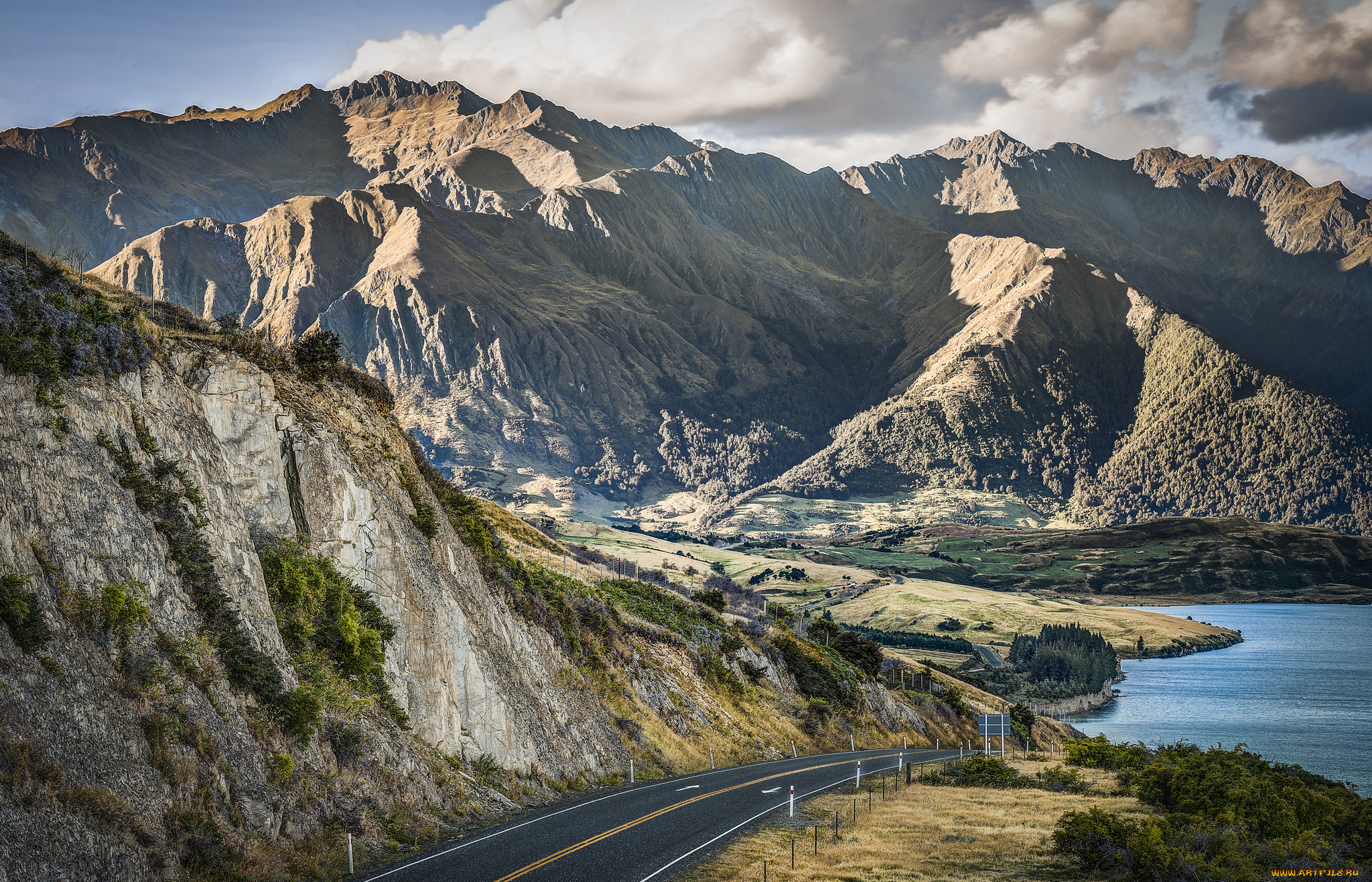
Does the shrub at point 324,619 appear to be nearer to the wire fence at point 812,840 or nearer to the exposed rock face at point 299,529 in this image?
the exposed rock face at point 299,529

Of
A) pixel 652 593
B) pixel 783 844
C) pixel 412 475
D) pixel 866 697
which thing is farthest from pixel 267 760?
pixel 866 697

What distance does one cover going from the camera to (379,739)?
3122 centimetres

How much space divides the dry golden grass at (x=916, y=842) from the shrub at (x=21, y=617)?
16.8 m

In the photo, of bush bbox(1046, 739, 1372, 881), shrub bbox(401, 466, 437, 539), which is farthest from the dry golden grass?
shrub bbox(401, 466, 437, 539)

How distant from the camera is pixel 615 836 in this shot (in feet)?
104

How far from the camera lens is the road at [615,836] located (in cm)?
2634

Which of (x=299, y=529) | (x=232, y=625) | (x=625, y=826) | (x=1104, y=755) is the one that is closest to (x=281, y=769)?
(x=232, y=625)

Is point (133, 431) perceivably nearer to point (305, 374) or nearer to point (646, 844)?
point (305, 374)

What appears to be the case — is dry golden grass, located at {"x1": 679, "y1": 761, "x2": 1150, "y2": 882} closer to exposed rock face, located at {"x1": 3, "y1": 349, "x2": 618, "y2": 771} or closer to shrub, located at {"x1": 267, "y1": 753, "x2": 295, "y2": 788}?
shrub, located at {"x1": 267, "y1": 753, "x2": 295, "y2": 788}

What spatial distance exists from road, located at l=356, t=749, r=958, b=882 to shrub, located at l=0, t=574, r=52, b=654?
941 cm

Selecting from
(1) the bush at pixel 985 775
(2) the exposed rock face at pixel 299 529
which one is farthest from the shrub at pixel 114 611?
(1) the bush at pixel 985 775

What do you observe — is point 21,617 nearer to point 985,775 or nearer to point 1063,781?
point 985,775

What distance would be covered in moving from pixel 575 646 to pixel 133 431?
Answer: 30080 millimetres

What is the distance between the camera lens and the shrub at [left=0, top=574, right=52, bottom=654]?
20984 mm
